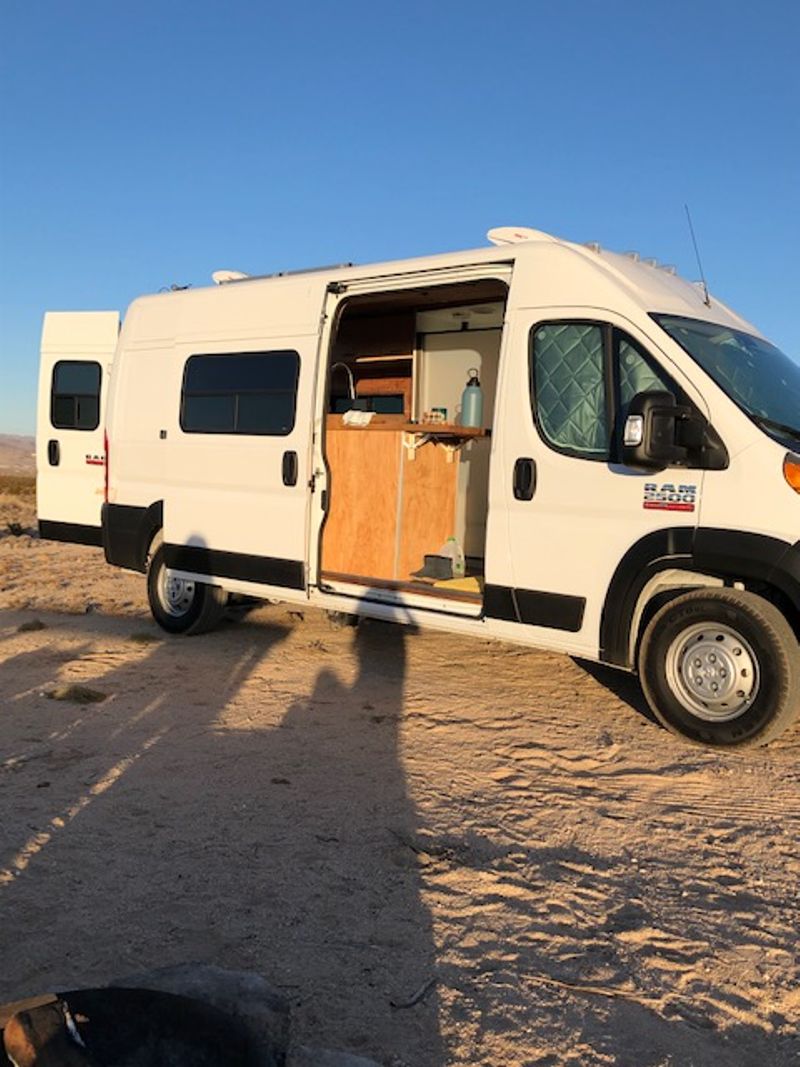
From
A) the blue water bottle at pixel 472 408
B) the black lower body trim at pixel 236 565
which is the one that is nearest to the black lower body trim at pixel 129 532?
the black lower body trim at pixel 236 565

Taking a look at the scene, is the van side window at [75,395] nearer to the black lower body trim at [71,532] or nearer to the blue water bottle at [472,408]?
the black lower body trim at [71,532]

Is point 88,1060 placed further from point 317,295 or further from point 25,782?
point 317,295

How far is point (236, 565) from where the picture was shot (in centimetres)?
691

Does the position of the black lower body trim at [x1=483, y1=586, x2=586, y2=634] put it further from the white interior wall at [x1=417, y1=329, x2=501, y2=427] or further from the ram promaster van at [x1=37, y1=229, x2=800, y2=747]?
the white interior wall at [x1=417, y1=329, x2=501, y2=427]

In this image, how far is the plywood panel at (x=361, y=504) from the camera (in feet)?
23.7

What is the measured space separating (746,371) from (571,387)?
3.30 feet

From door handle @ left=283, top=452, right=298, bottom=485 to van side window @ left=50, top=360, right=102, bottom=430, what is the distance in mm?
3365

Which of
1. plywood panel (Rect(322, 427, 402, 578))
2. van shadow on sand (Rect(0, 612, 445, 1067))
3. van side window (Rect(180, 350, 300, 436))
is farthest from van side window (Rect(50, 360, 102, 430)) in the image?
van shadow on sand (Rect(0, 612, 445, 1067))

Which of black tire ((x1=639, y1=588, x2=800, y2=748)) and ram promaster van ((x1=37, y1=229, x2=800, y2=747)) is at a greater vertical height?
ram promaster van ((x1=37, y1=229, x2=800, y2=747))

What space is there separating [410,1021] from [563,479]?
3.26 meters

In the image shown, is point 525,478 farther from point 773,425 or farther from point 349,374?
point 349,374

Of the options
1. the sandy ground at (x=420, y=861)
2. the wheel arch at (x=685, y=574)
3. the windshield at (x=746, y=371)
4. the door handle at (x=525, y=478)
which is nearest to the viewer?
the sandy ground at (x=420, y=861)

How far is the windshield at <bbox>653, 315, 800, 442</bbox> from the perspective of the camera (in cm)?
482

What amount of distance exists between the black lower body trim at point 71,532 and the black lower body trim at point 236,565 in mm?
1658
